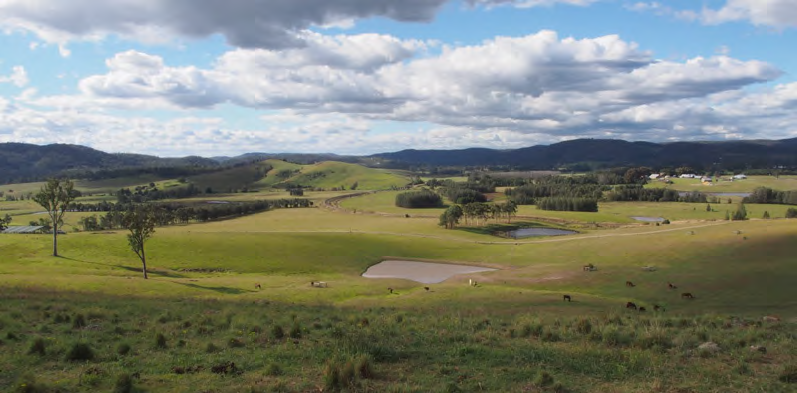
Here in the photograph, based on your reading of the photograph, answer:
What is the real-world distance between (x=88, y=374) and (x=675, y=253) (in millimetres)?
71985

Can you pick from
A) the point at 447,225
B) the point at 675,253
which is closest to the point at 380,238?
the point at 447,225

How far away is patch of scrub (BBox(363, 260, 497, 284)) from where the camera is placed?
67.7 m

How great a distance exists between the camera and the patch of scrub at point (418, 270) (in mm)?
67688

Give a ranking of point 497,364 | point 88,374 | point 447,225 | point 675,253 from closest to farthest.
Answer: point 88,374, point 497,364, point 675,253, point 447,225

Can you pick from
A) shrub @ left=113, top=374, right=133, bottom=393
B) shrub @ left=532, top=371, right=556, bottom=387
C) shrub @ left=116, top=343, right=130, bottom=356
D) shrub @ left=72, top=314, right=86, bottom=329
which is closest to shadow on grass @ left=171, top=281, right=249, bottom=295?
shrub @ left=72, top=314, right=86, bottom=329

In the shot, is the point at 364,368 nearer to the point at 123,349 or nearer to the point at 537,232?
the point at 123,349

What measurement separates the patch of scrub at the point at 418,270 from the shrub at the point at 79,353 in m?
50.0

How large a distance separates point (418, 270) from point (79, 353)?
60.1 meters

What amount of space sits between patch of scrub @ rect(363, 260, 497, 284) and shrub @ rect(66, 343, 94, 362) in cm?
4996

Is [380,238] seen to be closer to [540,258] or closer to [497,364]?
[540,258]

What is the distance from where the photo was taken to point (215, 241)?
7862cm

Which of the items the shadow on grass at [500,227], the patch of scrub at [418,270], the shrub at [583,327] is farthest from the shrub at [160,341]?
the shadow on grass at [500,227]

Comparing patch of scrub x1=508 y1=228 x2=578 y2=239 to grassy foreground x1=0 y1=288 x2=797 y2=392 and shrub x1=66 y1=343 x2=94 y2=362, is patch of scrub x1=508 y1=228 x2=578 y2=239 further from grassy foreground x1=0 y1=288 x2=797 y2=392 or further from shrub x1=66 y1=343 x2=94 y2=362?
shrub x1=66 y1=343 x2=94 y2=362

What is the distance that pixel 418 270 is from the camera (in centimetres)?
7356
